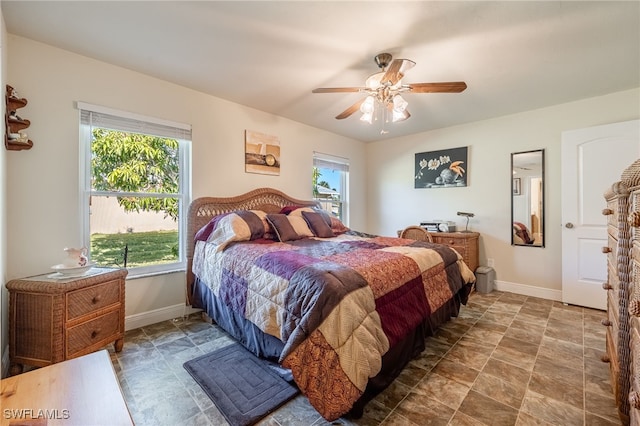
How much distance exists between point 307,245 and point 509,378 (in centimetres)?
178

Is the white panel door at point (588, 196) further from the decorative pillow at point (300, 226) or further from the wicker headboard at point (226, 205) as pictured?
the wicker headboard at point (226, 205)

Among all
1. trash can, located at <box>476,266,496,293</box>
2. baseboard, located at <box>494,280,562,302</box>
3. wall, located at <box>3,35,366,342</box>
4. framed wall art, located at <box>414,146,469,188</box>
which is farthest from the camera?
framed wall art, located at <box>414,146,469,188</box>

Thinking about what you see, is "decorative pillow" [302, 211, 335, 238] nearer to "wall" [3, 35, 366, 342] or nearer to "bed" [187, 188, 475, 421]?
"bed" [187, 188, 475, 421]

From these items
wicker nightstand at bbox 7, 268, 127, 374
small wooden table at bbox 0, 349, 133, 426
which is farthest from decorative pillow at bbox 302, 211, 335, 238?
small wooden table at bbox 0, 349, 133, 426

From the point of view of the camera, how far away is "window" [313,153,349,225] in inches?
173

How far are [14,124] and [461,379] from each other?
364 cm

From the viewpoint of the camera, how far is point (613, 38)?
78.7 inches

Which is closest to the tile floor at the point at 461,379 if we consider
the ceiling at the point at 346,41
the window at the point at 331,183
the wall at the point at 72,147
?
the wall at the point at 72,147

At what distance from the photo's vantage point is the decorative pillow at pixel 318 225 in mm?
3102

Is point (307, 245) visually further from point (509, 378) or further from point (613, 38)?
point (613, 38)

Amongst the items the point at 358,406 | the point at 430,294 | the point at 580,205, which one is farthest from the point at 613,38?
the point at 358,406

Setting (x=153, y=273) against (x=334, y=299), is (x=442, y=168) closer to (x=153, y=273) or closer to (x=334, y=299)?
(x=334, y=299)

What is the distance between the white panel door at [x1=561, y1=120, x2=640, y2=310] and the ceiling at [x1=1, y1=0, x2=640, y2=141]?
518mm

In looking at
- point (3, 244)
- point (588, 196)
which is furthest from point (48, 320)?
point (588, 196)
